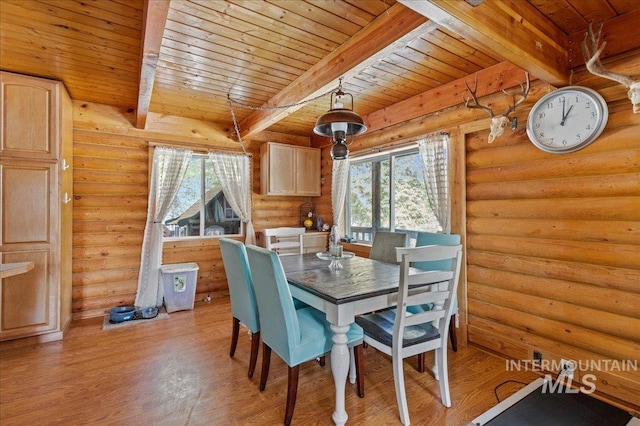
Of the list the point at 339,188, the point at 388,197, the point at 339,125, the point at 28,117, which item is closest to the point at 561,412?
the point at 339,125

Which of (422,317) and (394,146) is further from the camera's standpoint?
(394,146)

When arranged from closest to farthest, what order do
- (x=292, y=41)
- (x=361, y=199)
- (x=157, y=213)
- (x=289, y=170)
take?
→ (x=292, y=41)
(x=157, y=213)
(x=361, y=199)
(x=289, y=170)

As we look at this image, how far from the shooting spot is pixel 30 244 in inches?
111

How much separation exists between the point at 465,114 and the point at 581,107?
93cm

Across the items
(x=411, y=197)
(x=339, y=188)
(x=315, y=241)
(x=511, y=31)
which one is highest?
(x=511, y=31)

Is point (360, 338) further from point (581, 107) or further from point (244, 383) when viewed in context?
point (581, 107)

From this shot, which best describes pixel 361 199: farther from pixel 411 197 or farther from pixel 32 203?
pixel 32 203

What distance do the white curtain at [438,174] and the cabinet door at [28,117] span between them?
362 cm

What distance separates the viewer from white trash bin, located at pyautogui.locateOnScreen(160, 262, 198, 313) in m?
3.76

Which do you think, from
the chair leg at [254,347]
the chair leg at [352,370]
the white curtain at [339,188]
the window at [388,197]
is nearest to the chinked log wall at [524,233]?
the window at [388,197]

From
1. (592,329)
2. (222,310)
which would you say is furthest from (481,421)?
(222,310)

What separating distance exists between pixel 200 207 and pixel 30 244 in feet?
6.10

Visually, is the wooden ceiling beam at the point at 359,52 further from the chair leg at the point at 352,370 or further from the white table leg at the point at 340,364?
the chair leg at the point at 352,370

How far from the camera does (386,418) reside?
191 centimetres
